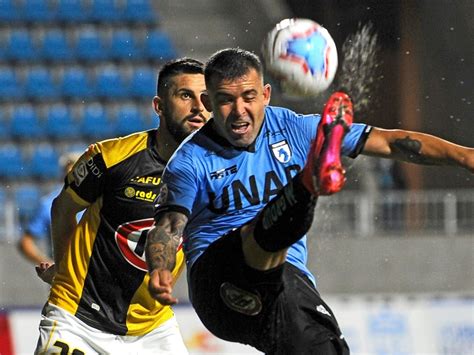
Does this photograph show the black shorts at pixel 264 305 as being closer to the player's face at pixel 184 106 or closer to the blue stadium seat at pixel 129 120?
the player's face at pixel 184 106

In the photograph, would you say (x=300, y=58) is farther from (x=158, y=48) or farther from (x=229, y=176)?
(x=158, y=48)

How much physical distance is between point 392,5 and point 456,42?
3.59 ft

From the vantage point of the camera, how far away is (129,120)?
18.1 m

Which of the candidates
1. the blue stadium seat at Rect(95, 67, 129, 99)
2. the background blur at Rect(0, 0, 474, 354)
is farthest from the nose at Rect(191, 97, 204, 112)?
the blue stadium seat at Rect(95, 67, 129, 99)

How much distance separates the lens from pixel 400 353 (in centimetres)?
1048

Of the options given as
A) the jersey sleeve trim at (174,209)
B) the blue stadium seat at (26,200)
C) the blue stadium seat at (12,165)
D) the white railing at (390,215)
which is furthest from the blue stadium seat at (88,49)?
the jersey sleeve trim at (174,209)

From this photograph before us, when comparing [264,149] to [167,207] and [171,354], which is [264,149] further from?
[171,354]

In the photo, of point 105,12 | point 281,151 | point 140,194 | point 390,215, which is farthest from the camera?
point 105,12

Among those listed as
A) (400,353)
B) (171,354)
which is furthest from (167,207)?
(400,353)

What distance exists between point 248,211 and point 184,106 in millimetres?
989

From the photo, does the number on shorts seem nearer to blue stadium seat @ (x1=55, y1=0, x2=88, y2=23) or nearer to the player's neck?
the player's neck

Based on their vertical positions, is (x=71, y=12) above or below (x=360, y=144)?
above

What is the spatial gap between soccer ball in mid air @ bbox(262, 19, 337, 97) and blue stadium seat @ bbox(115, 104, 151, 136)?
40.5ft

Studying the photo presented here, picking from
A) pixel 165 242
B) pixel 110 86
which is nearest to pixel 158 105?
pixel 165 242
